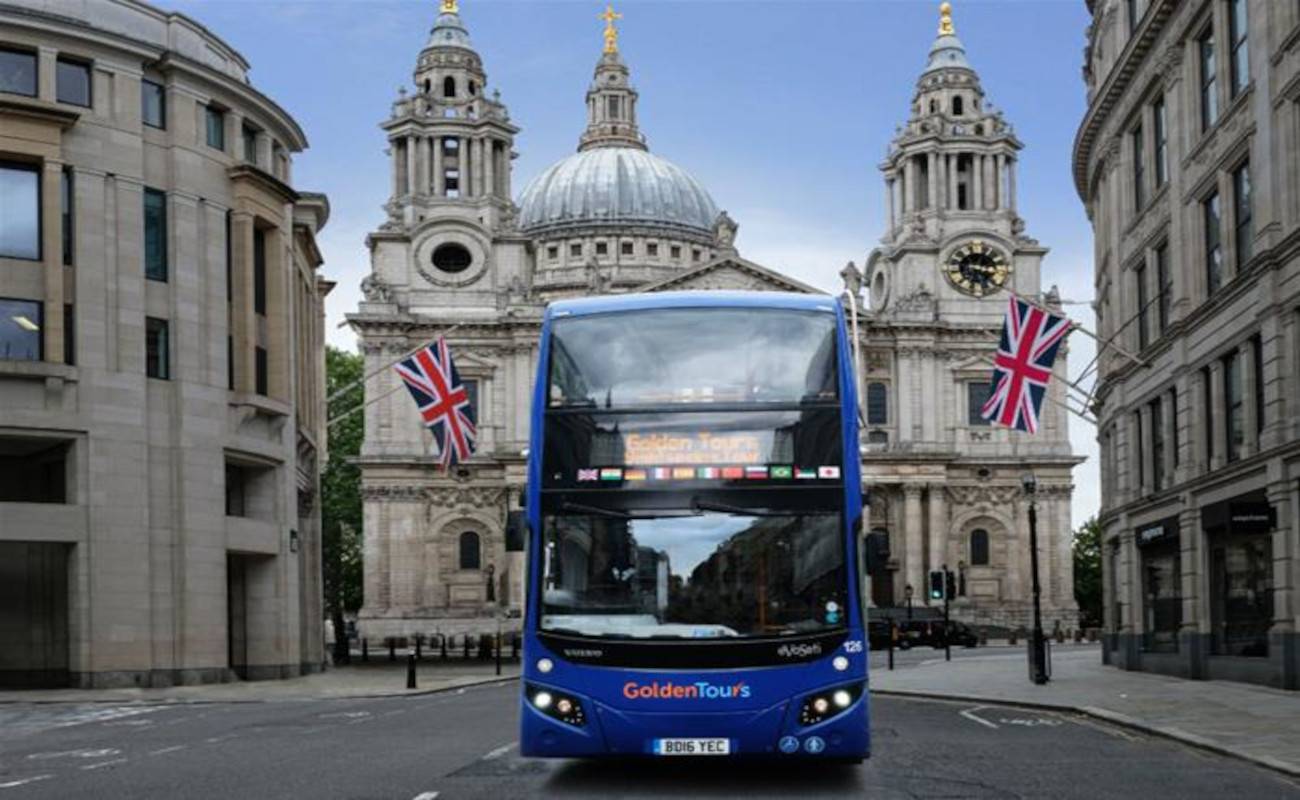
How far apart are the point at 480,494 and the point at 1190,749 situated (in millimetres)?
82249

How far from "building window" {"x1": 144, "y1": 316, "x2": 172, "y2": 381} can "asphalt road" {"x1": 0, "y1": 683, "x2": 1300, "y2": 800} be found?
15.7 m

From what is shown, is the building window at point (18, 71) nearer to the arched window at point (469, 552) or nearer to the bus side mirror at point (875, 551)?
the bus side mirror at point (875, 551)

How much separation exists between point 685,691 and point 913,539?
86051 millimetres

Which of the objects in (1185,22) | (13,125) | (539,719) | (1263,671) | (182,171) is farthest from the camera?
(182,171)

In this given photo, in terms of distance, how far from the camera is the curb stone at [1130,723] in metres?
17.6

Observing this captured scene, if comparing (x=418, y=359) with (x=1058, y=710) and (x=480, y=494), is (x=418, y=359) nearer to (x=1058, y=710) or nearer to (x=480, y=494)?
(x=1058, y=710)

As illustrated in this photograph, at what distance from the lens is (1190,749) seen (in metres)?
20.1

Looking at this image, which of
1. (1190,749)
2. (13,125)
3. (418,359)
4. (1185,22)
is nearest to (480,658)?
(418,359)

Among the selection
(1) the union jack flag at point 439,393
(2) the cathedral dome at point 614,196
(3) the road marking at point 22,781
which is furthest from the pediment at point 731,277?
(3) the road marking at point 22,781

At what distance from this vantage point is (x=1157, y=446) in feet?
131

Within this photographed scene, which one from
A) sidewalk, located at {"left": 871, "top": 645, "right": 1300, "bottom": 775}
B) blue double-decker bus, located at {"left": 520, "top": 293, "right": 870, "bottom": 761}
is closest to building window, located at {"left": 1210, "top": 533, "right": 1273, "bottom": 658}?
sidewalk, located at {"left": 871, "top": 645, "right": 1300, "bottom": 775}

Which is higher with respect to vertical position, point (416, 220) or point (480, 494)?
point (416, 220)

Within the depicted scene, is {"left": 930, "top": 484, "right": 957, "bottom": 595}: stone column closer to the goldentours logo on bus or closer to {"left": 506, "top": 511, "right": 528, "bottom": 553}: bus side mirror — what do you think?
{"left": 506, "top": 511, "right": 528, "bottom": 553}: bus side mirror

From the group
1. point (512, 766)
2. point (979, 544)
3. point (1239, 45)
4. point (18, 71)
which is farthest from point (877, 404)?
point (512, 766)
